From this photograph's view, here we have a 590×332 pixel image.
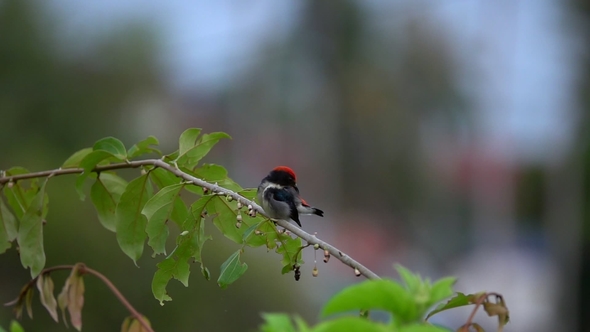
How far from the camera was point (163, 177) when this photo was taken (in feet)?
6.98

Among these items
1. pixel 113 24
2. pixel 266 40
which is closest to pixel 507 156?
pixel 266 40

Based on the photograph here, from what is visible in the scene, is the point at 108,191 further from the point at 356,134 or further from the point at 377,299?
the point at 356,134

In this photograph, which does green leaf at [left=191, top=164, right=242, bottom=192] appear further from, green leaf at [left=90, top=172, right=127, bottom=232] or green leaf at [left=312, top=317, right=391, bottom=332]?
green leaf at [left=312, top=317, right=391, bottom=332]

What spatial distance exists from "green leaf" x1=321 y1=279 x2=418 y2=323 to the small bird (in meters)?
1.88

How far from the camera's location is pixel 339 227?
75.3 ft

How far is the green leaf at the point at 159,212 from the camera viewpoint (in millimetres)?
1874

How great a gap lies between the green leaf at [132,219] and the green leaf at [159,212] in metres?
0.08

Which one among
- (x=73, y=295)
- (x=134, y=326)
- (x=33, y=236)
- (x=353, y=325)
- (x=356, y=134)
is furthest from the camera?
A: (x=356, y=134)

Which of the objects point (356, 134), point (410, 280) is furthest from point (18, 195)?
point (356, 134)

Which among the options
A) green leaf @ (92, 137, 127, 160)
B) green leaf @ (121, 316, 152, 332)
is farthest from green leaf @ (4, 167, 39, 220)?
green leaf @ (121, 316, 152, 332)

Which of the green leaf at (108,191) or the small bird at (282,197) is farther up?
the green leaf at (108,191)

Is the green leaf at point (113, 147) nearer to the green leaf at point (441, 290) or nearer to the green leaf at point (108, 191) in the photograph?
Answer: the green leaf at point (108, 191)

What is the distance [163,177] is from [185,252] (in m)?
0.34

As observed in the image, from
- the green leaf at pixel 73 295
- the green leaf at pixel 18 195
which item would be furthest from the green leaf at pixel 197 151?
the green leaf at pixel 73 295
